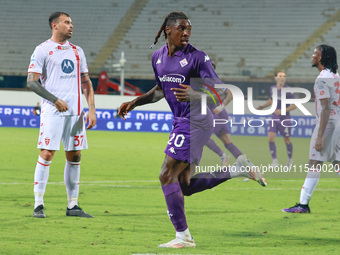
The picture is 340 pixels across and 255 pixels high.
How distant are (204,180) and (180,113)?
789mm

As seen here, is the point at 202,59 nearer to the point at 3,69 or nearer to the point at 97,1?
the point at 3,69

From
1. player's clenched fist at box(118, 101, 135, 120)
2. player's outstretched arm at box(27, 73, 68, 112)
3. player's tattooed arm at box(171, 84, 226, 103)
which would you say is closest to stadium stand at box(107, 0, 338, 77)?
player's outstretched arm at box(27, 73, 68, 112)

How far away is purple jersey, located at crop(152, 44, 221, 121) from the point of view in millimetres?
5270

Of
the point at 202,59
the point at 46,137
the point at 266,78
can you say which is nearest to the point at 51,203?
the point at 46,137

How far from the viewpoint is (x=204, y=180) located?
5883 millimetres

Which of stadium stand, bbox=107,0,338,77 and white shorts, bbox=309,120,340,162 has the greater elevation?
stadium stand, bbox=107,0,338,77

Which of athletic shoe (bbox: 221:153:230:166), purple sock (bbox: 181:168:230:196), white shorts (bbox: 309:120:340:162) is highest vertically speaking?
white shorts (bbox: 309:120:340:162)

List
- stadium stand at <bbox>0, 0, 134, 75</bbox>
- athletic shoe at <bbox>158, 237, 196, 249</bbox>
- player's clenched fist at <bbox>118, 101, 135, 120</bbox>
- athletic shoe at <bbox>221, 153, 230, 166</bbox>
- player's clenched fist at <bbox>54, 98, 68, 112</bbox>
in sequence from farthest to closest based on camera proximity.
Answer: stadium stand at <bbox>0, 0, 134, 75</bbox> < athletic shoe at <bbox>221, 153, 230, 166</bbox> < player's clenched fist at <bbox>54, 98, 68, 112</bbox> < player's clenched fist at <bbox>118, 101, 135, 120</bbox> < athletic shoe at <bbox>158, 237, 196, 249</bbox>

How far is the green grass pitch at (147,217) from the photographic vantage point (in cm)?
538

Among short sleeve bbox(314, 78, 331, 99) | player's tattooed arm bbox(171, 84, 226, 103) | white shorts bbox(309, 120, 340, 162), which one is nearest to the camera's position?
player's tattooed arm bbox(171, 84, 226, 103)

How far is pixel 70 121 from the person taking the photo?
696 cm

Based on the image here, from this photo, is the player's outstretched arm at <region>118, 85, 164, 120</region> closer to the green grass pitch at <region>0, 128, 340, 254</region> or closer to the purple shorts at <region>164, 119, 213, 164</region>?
the purple shorts at <region>164, 119, 213, 164</region>

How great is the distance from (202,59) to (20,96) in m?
24.8

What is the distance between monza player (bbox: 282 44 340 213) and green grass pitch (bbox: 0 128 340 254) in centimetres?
46
